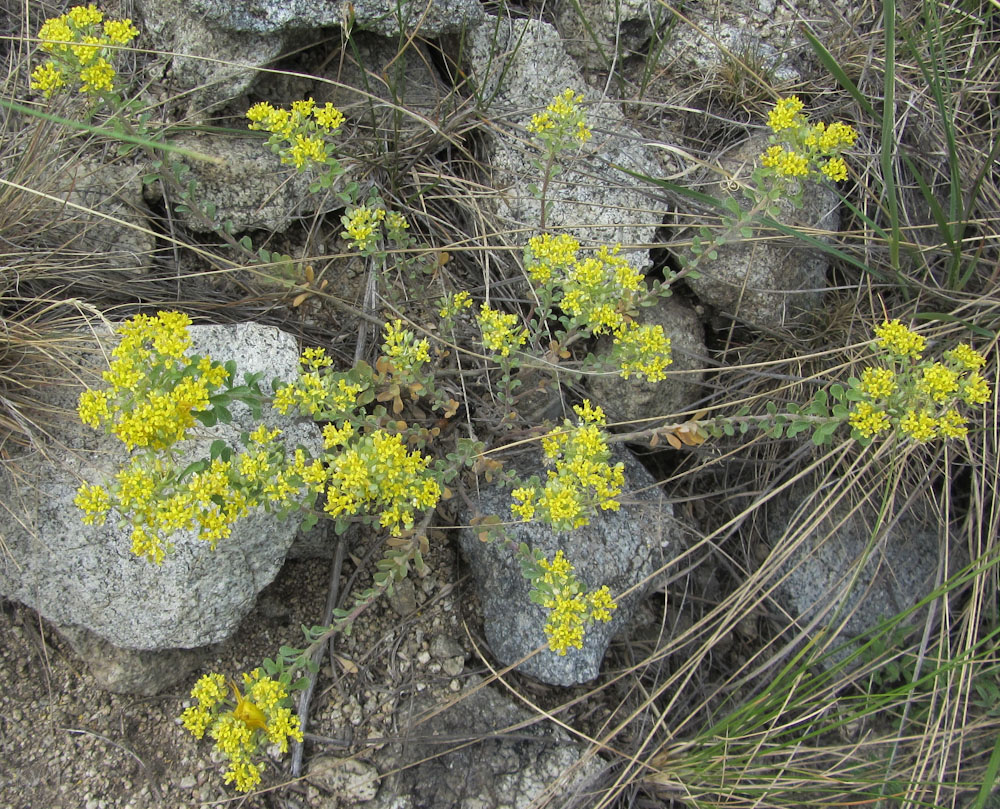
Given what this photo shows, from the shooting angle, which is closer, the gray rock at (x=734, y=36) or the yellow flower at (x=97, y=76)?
the yellow flower at (x=97, y=76)

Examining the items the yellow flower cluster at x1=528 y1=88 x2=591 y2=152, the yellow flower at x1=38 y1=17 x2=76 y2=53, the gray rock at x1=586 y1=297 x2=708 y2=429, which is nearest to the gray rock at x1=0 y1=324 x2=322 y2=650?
the yellow flower at x1=38 y1=17 x2=76 y2=53

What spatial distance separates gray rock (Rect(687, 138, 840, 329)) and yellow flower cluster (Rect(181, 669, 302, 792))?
205cm

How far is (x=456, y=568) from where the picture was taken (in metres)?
2.88

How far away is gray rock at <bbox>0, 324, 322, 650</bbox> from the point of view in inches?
96.4

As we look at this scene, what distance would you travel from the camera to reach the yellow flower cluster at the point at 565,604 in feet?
7.24

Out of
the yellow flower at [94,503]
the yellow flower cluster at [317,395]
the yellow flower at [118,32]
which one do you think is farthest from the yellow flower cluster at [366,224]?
the yellow flower at [94,503]

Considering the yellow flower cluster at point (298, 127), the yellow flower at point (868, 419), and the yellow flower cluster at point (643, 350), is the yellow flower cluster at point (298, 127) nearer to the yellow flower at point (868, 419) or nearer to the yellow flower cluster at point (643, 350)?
the yellow flower cluster at point (643, 350)

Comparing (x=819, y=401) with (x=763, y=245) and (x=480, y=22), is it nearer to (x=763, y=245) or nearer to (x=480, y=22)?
(x=763, y=245)

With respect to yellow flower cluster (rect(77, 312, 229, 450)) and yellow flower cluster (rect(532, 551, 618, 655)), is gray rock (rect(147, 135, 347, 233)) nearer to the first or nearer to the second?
yellow flower cluster (rect(77, 312, 229, 450))

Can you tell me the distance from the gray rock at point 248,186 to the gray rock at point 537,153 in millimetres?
724

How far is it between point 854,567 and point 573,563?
108 centimetres

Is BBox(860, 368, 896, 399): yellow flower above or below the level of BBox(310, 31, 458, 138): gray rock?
below

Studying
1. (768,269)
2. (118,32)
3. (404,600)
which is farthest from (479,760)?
(118,32)

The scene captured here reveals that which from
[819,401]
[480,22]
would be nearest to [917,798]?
[819,401]
